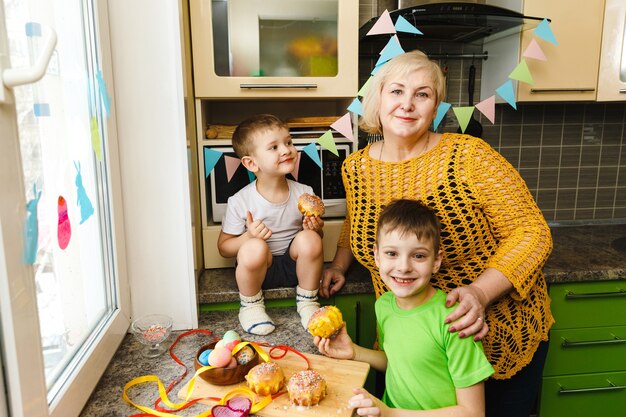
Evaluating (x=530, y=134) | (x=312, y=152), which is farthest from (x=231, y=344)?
(x=530, y=134)

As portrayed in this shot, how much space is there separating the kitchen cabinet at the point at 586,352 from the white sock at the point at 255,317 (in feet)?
3.39

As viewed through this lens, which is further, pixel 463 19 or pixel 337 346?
pixel 463 19

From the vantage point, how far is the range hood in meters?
1.62

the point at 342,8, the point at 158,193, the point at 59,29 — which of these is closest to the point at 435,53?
the point at 342,8

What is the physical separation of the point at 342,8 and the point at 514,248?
0.96m

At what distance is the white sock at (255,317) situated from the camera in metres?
1.27

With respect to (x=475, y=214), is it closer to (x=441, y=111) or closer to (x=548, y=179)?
(x=441, y=111)

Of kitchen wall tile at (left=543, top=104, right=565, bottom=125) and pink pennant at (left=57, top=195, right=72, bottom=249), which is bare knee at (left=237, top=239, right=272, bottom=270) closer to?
pink pennant at (left=57, top=195, right=72, bottom=249)

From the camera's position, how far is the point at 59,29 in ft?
2.99

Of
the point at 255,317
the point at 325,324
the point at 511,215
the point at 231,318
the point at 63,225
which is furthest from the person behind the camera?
the point at 231,318

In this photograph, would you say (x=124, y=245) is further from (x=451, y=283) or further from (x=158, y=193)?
(x=451, y=283)

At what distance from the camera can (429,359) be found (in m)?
1.05

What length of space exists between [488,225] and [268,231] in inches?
23.3

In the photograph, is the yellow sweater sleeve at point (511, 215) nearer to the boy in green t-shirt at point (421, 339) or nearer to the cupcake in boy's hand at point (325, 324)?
the boy in green t-shirt at point (421, 339)
